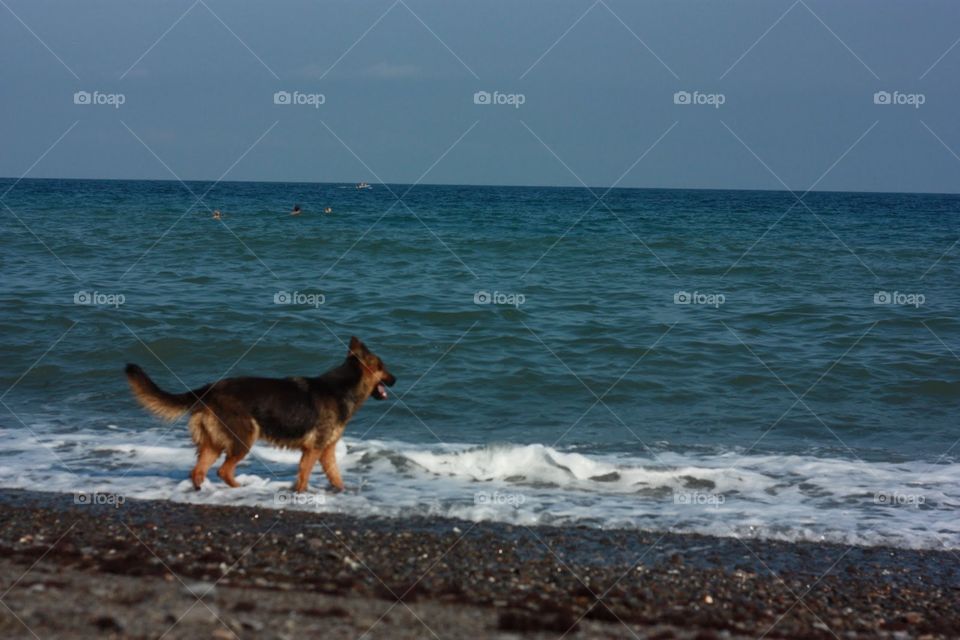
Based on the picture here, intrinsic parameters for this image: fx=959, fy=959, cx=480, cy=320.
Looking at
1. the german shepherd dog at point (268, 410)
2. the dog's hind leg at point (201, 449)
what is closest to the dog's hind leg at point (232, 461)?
the german shepherd dog at point (268, 410)

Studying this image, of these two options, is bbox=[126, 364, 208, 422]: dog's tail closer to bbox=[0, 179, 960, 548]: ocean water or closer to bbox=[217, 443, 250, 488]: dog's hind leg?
bbox=[217, 443, 250, 488]: dog's hind leg

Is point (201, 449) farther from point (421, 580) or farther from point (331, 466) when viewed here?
point (421, 580)

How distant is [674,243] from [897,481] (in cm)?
2085

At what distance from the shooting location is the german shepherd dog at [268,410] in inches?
335

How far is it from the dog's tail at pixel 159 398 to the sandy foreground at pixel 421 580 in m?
0.82

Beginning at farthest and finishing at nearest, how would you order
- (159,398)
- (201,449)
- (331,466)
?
Result: (331,466) < (201,449) < (159,398)

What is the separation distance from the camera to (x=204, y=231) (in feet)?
100

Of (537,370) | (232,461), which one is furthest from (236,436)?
(537,370)

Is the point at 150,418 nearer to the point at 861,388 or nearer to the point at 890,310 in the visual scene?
the point at 861,388

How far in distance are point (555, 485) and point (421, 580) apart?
3.39 m

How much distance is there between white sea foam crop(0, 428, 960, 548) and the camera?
27.9ft

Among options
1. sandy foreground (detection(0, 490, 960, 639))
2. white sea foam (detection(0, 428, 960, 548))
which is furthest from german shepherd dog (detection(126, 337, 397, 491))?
sandy foreground (detection(0, 490, 960, 639))

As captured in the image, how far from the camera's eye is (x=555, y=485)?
9.69 metres

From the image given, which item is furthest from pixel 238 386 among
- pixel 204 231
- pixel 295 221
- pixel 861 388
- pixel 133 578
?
pixel 295 221
